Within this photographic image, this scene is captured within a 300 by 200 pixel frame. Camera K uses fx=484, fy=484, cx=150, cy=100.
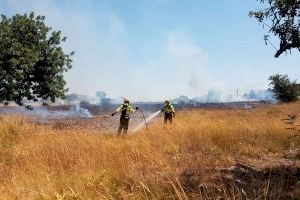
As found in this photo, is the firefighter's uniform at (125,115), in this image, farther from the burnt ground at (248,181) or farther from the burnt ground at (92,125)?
the burnt ground at (248,181)

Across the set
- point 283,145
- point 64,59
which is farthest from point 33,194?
point 64,59

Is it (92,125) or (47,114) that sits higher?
(92,125)

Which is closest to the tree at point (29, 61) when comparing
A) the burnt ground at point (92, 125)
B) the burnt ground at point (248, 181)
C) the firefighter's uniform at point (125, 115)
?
the burnt ground at point (92, 125)

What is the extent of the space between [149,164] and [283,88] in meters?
48.9

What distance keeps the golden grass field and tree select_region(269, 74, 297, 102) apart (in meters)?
38.9

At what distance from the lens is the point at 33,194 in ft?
24.2

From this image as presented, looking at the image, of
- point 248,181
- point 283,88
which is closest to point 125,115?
point 248,181

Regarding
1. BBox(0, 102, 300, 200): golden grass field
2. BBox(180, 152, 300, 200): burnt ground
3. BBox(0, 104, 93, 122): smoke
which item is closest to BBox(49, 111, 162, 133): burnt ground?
BBox(0, 102, 300, 200): golden grass field

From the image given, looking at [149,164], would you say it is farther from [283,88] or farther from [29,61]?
[283,88]

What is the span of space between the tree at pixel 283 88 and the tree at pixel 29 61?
1160 inches

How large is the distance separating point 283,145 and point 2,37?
69.2 ft

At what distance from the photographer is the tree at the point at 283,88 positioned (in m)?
55.3

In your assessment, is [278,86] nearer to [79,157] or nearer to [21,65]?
[21,65]

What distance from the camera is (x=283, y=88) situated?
185 feet
